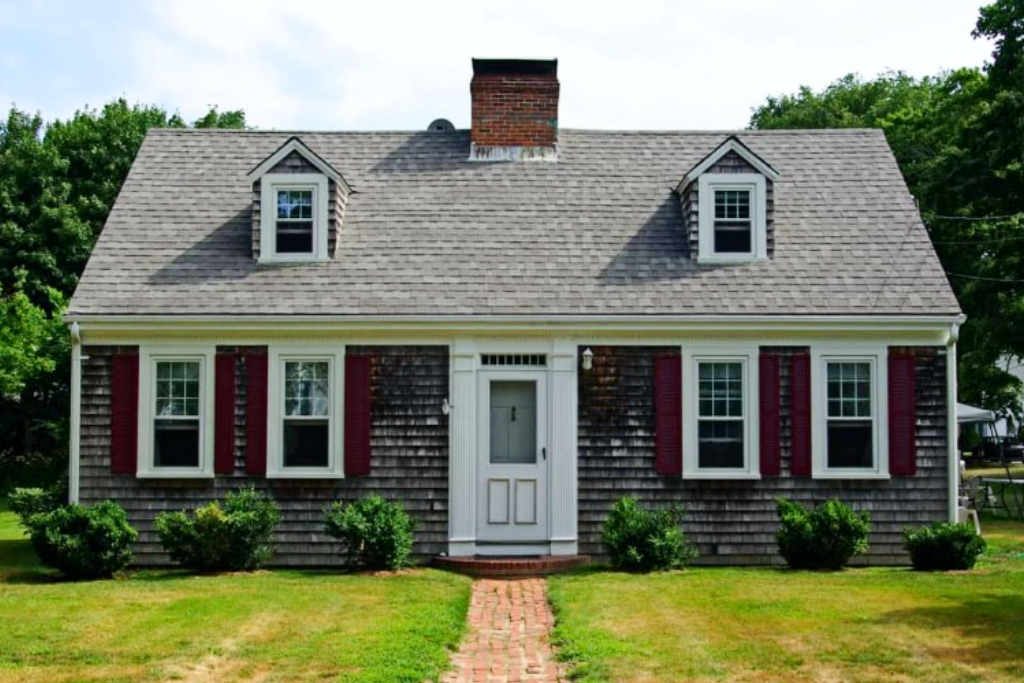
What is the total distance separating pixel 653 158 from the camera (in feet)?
64.0

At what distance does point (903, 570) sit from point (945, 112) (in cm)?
2186

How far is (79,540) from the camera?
Result: 15.1 m

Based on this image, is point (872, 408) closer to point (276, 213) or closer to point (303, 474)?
point (303, 474)

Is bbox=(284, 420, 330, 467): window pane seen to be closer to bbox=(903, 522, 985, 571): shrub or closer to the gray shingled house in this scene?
the gray shingled house

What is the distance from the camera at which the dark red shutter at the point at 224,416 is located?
647 inches

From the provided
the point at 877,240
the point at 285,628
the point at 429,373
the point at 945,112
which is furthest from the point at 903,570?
the point at 945,112

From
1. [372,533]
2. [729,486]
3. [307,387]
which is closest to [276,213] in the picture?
[307,387]

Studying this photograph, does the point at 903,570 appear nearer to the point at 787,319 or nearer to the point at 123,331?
the point at 787,319

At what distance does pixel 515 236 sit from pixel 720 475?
4.48 m

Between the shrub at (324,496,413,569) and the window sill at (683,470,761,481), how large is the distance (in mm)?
3816

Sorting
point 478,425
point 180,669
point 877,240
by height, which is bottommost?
point 180,669

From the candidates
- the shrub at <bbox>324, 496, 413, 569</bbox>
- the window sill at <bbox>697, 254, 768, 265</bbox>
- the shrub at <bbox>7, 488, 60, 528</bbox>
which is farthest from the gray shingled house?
the shrub at <bbox>324, 496, 413, 569</bbox>

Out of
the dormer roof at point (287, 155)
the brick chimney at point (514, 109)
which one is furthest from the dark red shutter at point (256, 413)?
the brick chimney at point (514, 109)

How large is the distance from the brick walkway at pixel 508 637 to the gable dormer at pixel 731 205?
5498 mm
